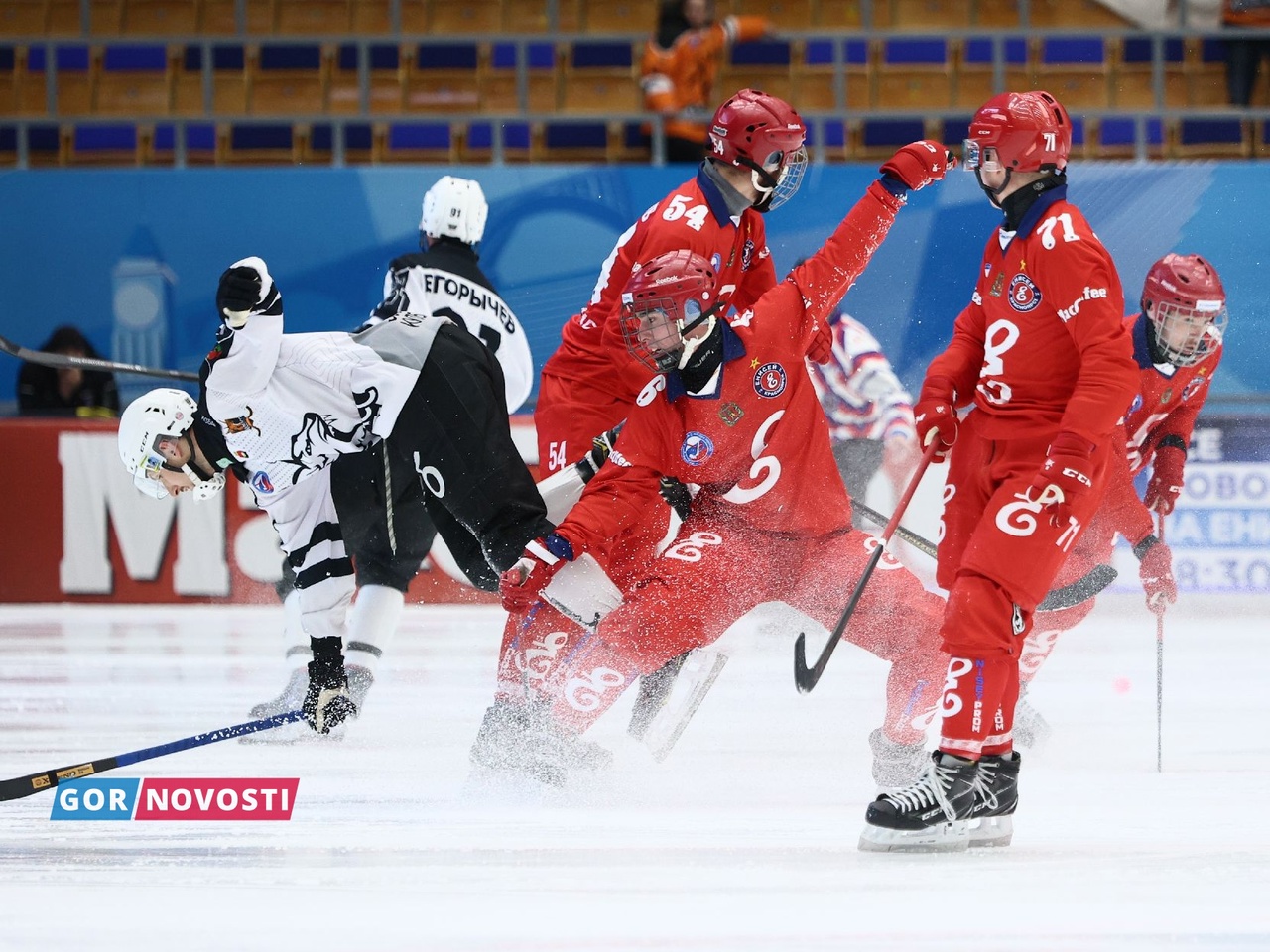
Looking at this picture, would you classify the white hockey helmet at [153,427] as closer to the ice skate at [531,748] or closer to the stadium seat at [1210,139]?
the ice skate at [531,748]

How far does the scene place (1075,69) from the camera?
9.25 metres

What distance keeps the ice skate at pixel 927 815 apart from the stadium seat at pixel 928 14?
740cm

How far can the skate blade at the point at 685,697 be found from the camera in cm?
375

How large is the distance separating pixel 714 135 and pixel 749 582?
1.08m

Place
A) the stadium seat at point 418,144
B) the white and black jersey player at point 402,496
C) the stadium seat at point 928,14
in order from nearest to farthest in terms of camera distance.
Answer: the white and black jersey player at point 402,496 < the stadium seat at point 418,144 < the stadium seat at point 928,14

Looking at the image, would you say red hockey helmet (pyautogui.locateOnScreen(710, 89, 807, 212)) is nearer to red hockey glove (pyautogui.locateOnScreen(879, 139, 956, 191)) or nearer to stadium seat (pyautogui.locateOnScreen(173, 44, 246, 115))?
red hockey glove (pyautogui.locateOnScreen(879, 139, 956, 191))

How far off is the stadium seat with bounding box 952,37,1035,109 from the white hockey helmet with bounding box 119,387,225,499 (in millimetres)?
6254

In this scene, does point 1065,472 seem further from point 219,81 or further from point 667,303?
point 219,81

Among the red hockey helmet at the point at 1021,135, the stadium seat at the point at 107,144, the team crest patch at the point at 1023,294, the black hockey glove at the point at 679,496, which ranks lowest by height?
the black hockey glove at the point at 679,496

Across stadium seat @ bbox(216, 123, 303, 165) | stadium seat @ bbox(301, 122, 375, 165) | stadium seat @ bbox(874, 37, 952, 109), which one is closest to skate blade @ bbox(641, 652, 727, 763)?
stadium seat @ bbox(301, 122, 375, 165)

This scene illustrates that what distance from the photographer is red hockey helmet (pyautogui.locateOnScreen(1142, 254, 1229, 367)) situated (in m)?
3.95

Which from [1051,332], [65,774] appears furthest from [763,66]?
[65,774]

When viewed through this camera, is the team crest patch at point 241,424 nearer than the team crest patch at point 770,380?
No

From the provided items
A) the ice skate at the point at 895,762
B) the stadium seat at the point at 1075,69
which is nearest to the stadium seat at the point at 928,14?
the stadium seat at the point at 1075,69
